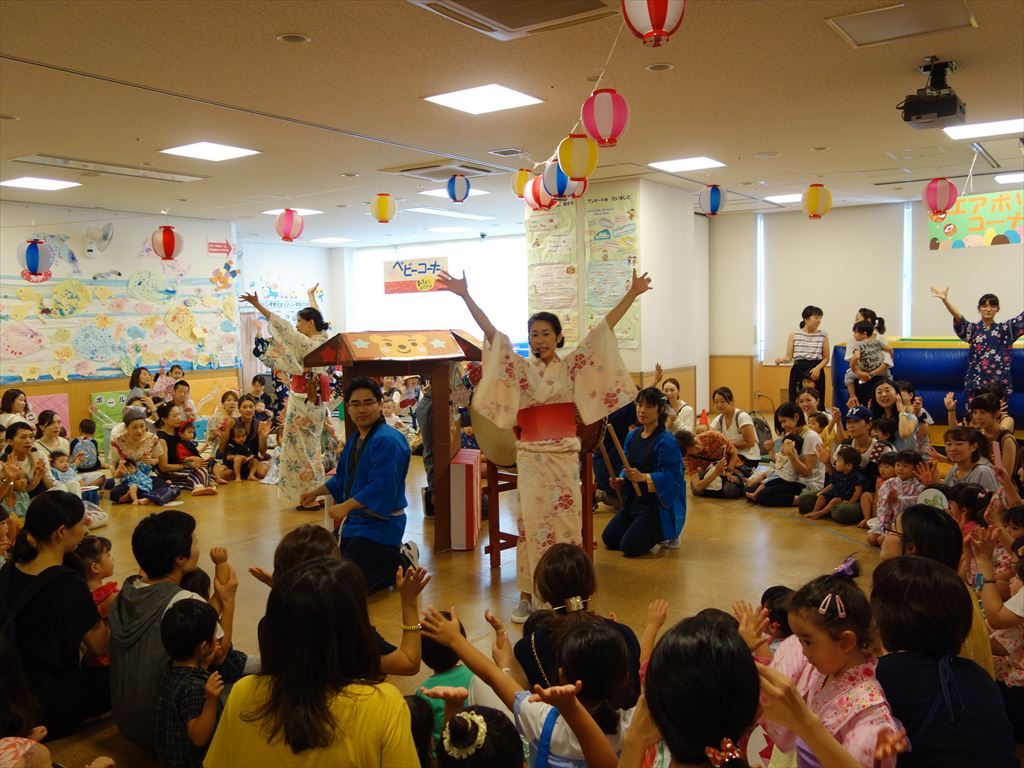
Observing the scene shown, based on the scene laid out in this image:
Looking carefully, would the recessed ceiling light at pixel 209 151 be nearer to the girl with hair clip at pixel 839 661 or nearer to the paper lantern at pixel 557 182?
the paper lantern at pixel 557 182

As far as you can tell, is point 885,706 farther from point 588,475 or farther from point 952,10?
point 952,10

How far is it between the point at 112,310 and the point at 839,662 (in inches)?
411

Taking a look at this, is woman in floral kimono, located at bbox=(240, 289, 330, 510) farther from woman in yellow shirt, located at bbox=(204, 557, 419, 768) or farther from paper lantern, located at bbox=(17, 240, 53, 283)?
woman in yellow shirt, located at bbox=(204, 557, 419, 768)

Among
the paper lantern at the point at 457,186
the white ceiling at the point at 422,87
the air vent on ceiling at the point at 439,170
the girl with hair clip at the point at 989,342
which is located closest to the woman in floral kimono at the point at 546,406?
the white ceiling at the point at 422,87

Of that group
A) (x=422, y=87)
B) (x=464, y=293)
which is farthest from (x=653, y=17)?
(x=422, y=87)

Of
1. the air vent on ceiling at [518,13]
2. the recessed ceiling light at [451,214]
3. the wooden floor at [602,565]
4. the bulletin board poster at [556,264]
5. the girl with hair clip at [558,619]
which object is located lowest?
the wooden floor at [602,565]

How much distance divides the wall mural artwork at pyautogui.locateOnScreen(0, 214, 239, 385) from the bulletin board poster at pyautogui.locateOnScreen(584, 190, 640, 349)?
216 inches

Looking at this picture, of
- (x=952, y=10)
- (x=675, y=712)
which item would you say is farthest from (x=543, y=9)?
(x=675, y=712)

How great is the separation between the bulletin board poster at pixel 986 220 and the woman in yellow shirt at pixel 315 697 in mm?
9823

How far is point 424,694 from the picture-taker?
7.31ft

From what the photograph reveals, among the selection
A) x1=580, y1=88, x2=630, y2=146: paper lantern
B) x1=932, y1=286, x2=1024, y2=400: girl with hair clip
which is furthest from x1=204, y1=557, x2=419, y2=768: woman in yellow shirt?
x1=932, y1=286, x2=1024, y2=400: girl with hair clip

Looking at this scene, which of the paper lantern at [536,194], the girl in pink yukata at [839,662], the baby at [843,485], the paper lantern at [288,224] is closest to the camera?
the girl in pink yukata at [839,662]

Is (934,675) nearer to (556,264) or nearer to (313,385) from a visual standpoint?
(313,385)

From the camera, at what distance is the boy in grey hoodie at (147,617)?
8.90 ft
